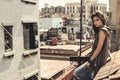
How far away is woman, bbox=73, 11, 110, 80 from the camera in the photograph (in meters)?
5.79

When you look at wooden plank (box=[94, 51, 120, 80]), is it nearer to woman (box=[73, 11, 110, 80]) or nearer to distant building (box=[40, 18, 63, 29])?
woman (box=[73, 11, 110, 80])

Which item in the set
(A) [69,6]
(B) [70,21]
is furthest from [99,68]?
(A) [69,6]

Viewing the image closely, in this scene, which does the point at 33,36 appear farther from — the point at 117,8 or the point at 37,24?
the point at 117,8

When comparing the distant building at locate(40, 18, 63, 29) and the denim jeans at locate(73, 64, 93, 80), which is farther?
the distant building at locate(40, 18, 63, 29)

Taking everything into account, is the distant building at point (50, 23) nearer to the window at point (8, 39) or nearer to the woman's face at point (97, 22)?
the window at point (8, 39)

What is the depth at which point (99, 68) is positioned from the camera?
599 centimetres

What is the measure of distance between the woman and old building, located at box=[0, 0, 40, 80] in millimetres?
7800

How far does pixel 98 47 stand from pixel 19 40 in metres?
9.53

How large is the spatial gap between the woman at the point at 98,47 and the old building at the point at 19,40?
780cm

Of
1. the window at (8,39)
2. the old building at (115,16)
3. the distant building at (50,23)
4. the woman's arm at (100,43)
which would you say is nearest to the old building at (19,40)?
the window at (8,39)

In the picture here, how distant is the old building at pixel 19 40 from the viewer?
13531mm

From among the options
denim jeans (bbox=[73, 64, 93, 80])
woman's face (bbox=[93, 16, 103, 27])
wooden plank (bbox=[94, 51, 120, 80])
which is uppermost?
woman's face (bbox=[93, 16, 103, 27])

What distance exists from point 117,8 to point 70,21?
193ft

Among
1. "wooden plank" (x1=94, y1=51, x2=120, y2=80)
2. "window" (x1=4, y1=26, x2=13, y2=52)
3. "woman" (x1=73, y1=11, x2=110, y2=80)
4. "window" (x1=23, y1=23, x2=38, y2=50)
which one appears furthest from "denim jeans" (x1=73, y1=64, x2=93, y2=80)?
"window" (x1=23, y1=23, x2=38, y2=50)
